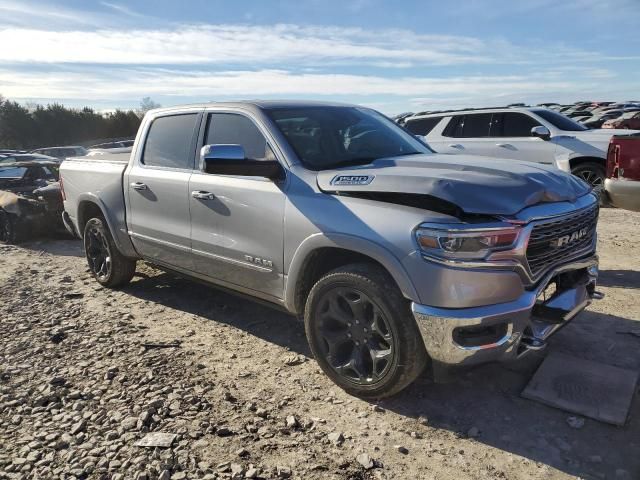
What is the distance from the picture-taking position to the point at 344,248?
3.19 metres

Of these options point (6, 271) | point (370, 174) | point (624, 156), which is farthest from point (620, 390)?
point (6, 271)

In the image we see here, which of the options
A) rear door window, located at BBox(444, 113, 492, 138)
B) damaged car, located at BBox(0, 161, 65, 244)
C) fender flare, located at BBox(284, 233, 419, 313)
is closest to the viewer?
fender flare, located at BBox(284, 233, 419, 313)

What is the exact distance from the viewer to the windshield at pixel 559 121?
9336mm

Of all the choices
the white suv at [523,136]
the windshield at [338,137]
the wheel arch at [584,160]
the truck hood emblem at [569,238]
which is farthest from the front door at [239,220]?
the wheel arch at [584,160]

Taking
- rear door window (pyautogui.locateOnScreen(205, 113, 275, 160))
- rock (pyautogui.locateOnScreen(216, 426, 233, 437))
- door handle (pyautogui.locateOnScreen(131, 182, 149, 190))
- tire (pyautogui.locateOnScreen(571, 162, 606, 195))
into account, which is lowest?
rock (pyautogui.locateOnScreen(216, 426, 233, 437))

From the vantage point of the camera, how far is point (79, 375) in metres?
3.80

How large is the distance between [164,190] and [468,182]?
8.83 feet

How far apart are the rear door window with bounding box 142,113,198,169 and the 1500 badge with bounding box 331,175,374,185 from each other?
1.63 m

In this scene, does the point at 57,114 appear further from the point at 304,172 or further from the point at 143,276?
the point at 304,172

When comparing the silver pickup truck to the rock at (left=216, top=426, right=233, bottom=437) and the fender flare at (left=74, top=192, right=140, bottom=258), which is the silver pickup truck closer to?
the fender flare at (left=74, top=192, right=140, bottom=258)

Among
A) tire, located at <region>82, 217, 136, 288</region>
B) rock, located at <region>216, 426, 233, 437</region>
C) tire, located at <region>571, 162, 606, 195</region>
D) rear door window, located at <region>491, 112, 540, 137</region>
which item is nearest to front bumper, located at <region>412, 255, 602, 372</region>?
rock, located at <region>216, 426, 233, 437</region>

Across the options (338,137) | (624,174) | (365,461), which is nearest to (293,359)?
(365,461)

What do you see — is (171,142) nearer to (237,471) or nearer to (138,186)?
(138,186)

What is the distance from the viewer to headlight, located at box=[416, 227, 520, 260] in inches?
109
